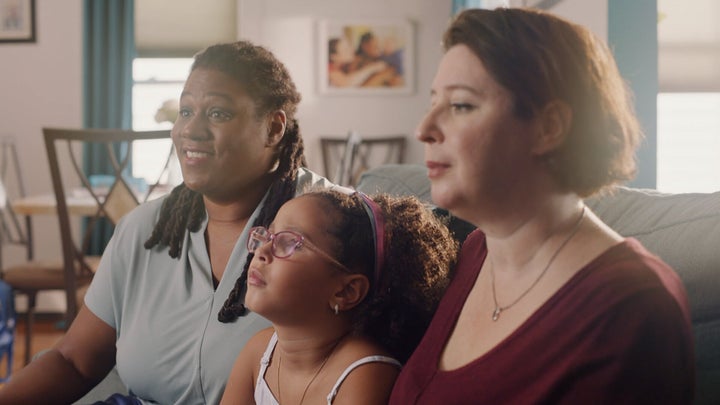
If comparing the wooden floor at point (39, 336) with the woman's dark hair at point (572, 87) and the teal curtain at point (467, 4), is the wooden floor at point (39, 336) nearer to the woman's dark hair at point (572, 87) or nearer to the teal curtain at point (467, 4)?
the teal curtain at point (467, 4)

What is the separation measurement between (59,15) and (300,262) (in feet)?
16.1

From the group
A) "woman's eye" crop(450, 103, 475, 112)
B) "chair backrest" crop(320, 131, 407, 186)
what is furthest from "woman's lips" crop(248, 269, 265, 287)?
"chair backrest" crop(320, 131, 407, 186)

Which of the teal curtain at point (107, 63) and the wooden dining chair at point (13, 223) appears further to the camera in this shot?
the teal curtain at point (107, 63)

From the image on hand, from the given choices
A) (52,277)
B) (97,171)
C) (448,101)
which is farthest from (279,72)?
(97,171)

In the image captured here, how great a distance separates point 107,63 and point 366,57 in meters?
1.86

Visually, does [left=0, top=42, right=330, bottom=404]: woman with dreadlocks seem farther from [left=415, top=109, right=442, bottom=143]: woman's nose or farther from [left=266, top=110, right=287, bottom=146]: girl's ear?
[left=415, top=109, right=442, bottom=143]: woman's nose

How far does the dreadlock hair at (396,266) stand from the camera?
1.19 m

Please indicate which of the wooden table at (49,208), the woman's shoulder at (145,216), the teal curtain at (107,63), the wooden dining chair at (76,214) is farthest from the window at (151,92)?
the woman's shoulder at (145,216)

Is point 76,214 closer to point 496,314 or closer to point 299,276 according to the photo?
point 299,276

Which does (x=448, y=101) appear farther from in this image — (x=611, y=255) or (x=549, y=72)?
(x=611, y=255)

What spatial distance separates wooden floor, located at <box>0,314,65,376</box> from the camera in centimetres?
430

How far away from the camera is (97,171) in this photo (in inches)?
210

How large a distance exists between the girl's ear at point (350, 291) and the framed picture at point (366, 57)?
15.2ft

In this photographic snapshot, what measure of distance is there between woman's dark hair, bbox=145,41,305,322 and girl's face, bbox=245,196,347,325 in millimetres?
252
